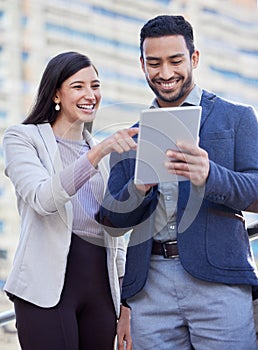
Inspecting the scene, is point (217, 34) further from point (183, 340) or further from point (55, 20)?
point (183, 340)

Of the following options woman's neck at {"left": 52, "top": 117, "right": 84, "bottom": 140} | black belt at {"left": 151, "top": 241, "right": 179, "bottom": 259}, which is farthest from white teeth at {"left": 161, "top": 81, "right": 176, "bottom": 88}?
woman's neck at {"left": 52, "top": 117, "right": 84, "bottom": 140}

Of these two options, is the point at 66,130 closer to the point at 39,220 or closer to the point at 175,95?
the point at 39,220

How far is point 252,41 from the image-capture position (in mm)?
27188

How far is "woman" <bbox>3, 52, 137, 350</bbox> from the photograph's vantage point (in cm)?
144

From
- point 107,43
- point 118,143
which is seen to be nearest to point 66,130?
point 118,143

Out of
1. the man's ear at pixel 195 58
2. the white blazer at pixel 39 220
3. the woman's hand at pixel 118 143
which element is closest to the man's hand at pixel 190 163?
the woman's hand at pixel 118 143

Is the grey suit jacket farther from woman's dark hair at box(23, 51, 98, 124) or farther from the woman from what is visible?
woman's dark hair at box(23, 51, 98, 124)

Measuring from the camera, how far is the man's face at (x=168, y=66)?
1.25 meters

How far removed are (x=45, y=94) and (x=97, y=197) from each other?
251mm

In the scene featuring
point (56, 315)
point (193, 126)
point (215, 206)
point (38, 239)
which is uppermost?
point (193, 126)

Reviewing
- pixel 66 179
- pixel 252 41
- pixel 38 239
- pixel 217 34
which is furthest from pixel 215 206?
pixel 252 41

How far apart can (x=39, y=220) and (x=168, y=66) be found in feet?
1.42

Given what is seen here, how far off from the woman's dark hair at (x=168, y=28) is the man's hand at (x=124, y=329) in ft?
1.54

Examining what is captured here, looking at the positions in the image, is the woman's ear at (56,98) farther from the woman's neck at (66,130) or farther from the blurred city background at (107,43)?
the blurred city background at (107,43)
